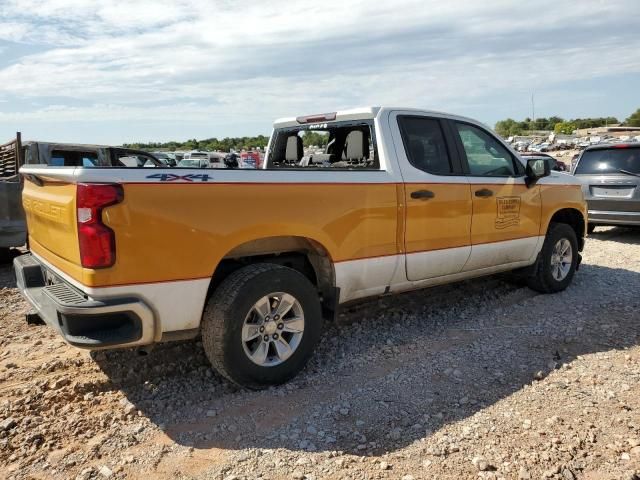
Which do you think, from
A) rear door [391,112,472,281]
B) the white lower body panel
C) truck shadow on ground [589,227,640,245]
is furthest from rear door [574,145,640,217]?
rear door [391,112,472,281]

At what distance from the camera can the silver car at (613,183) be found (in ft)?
29.8

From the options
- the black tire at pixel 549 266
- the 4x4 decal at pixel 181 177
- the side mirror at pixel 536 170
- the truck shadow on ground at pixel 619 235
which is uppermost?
the 4x4 decal at pixel 181 177

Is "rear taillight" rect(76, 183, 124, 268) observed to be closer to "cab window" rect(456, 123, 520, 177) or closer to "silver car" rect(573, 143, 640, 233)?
"cab window" rect(456, 123, 520, 177)

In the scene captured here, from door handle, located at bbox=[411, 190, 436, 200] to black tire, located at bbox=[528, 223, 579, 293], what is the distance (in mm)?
2074

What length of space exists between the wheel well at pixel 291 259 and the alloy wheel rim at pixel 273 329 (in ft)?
1.09

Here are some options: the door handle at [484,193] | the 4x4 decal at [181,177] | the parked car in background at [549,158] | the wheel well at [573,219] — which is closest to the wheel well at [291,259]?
the 4x4 decal at [181,177]

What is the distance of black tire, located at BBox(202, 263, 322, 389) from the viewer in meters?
3.43

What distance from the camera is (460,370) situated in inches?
160

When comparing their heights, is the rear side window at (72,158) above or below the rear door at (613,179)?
above

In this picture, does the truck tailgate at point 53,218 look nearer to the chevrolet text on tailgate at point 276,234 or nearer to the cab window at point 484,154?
the chevrolet text on tailgate at point 276,234

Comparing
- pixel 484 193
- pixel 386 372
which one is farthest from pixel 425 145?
pixel 386 372

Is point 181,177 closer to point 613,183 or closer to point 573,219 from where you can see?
point 573,219

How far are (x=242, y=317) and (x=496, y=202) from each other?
2.87 metres

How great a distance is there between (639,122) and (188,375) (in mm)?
132080
